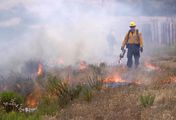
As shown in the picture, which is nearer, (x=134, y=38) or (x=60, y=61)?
(x=134, y=38)

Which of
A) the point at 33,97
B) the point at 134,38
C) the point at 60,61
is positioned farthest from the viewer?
the point at 60,61

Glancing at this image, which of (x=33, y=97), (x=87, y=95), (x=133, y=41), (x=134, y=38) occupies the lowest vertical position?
(x=33, y=97)

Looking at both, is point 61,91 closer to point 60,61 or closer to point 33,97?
point 33,97

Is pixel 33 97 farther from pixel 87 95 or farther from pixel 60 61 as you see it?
pixel 60 61

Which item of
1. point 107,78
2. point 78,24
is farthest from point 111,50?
point 107,78

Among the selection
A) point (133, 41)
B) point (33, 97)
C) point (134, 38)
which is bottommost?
point (33, 97)

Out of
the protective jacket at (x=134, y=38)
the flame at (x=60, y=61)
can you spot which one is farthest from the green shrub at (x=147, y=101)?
the flame at (x=60, y=61)

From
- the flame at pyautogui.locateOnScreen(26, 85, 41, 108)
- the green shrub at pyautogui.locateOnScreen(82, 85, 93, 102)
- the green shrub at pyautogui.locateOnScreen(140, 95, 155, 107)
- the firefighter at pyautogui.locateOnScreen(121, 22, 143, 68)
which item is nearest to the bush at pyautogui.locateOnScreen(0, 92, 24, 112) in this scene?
the green shrub at pyautogui.locateOnScreen(82, 85, 93, 102)

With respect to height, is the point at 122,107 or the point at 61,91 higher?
the point at 61,91

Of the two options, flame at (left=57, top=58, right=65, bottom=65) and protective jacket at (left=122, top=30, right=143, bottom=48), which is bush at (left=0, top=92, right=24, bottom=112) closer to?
protective jacket at (left=122, top=30, right=143, bottom=48)

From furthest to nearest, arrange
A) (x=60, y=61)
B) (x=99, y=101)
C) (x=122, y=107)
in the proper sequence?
(x=60, y=61) → (x=99, y=101) → (x=122, y=107)

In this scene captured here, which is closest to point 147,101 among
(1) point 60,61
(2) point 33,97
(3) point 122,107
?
(3) point 122,107

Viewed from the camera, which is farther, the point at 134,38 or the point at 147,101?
the point at 134,38

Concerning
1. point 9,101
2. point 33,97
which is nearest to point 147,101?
point 9,101
